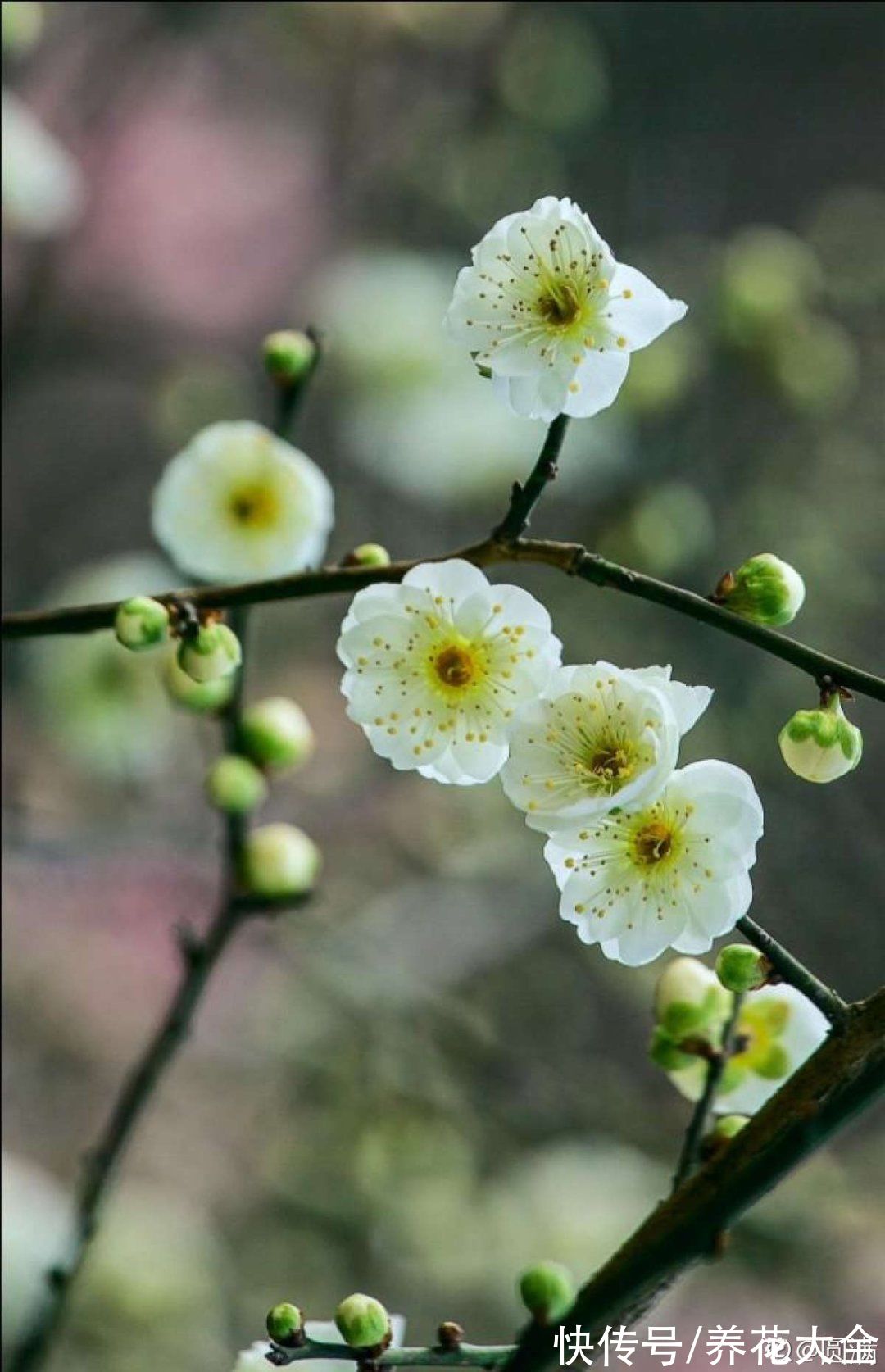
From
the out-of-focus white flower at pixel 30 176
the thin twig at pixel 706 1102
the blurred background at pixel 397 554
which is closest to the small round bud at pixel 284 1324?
the thin twig at pixel 706 1102

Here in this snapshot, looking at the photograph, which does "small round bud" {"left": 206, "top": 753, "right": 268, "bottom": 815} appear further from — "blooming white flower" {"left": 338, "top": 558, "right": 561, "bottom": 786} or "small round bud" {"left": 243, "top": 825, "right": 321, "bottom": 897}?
"blooming white flower" {"left": 338, "top": 558, "right": 561, "bottom": 786}

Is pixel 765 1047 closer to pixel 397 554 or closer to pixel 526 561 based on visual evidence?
pixel 526 561

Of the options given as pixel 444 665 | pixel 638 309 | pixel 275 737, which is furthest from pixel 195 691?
pixel 638 309

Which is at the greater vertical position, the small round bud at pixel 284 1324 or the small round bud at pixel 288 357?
the small round bud at pixel 288 357

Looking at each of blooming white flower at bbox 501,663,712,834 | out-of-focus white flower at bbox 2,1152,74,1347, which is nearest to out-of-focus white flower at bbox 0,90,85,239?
out-of-focus white flower at bbox 2,1152,74,1347

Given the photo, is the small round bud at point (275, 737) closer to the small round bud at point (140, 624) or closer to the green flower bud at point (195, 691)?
the green flower bud at point (195, 691)

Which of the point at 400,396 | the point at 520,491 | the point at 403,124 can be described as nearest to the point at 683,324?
the point at 400,396
